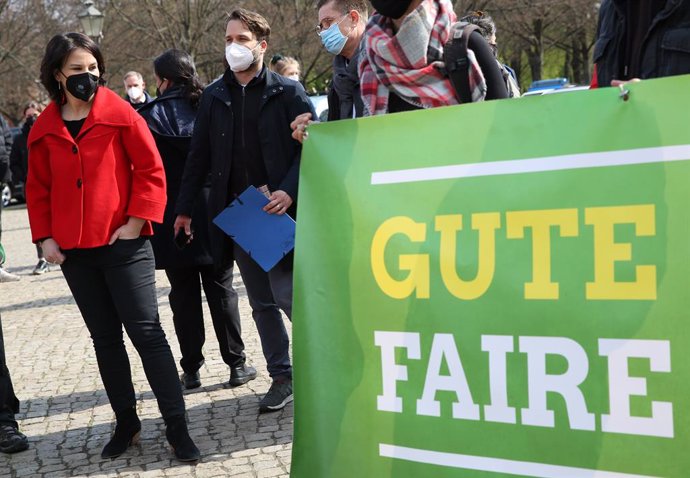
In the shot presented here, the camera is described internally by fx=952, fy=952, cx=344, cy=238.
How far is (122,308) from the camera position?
432 centimetres

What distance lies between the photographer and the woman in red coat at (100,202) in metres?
4.25

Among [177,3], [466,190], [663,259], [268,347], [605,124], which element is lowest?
[268,347]

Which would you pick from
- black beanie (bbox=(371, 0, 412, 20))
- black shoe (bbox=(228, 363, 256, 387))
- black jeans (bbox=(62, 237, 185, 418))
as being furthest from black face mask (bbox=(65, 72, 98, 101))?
A: black shoe (bbox=(228, 363, 256, 387))

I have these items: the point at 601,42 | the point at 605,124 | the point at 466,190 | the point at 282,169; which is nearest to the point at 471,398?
the point at 466,190

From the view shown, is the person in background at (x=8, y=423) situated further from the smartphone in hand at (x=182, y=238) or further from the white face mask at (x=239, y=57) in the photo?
the white face mask at (x=239, y=57)

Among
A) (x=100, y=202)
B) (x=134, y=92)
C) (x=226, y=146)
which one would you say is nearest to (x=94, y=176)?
(x=100, y=202)

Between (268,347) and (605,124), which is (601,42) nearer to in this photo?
(605,124)

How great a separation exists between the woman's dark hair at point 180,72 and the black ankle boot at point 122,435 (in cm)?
198

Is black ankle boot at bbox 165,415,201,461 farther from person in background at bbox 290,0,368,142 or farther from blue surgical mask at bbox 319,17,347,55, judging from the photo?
blue surgical mask at bbox 319,17,347,55

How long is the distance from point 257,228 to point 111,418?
1.44m

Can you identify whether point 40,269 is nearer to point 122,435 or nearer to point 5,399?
point 5,399

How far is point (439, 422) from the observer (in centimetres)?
250

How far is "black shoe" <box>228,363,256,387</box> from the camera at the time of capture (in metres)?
5.67

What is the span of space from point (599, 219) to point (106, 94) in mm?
2774
